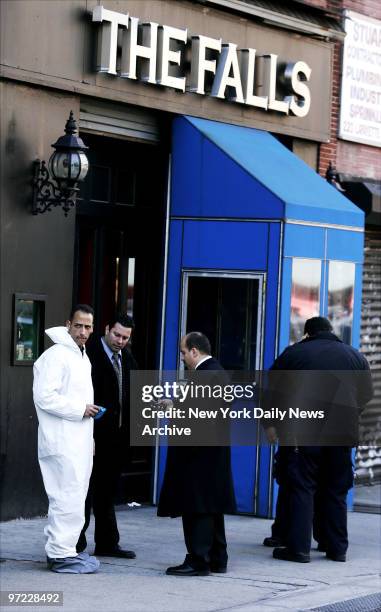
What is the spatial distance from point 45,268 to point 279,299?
7.53 ft

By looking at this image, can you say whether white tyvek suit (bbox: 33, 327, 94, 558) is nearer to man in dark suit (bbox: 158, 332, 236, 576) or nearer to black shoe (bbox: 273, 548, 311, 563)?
man in dark suit (bbox: 158, 332, 236, 576)

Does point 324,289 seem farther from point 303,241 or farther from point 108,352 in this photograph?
point 108,352

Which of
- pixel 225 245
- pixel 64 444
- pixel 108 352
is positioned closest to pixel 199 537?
pixel 64 444

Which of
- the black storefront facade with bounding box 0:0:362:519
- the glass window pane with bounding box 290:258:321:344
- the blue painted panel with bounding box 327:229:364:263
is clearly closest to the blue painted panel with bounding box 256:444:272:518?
the black storefront facade with bounding box 0:0:362:519

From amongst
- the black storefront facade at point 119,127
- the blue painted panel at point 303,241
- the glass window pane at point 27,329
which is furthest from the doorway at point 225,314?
the glass window pane at point 27,329

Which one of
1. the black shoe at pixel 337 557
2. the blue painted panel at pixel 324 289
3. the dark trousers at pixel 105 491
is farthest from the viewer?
the blue painted panel at pixel 324 289

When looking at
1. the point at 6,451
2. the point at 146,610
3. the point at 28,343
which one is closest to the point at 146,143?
the point at 28,343

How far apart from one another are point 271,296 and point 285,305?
0.16 m

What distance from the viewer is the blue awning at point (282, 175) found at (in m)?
13.3

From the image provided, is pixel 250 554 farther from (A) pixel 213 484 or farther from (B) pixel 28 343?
(B) pixel 28 343

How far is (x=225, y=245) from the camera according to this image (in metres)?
13.4

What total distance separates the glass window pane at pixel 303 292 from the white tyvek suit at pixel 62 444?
13.3 ft

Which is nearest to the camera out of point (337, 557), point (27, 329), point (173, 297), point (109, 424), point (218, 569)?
point (218, 569)

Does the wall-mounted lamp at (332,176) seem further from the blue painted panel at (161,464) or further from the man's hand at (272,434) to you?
the man's hand at (272,434)
